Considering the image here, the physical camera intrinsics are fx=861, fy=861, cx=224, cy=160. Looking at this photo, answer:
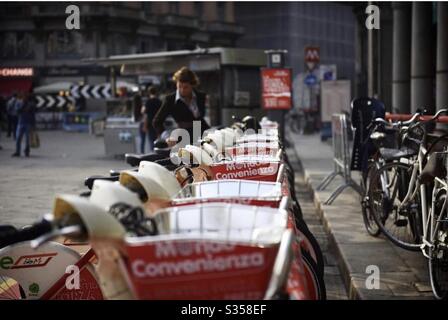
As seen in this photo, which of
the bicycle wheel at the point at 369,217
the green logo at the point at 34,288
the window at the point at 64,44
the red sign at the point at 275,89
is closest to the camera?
the green logo at the point at 34,288

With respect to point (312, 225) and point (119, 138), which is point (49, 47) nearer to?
point (119, 138)

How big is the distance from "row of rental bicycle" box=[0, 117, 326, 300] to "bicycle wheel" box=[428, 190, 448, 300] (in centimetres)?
126

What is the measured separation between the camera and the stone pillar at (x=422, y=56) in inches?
602

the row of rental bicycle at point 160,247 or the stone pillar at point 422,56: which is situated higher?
the stone pillar at point 422,56

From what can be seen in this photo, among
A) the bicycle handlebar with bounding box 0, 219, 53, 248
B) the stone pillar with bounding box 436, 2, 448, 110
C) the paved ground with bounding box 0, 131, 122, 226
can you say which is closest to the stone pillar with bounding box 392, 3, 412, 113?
the stone pillar with bounding box 436, 2, 448, 110

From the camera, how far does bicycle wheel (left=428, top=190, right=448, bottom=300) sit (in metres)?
5.31

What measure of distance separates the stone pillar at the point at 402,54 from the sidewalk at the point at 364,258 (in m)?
8.69

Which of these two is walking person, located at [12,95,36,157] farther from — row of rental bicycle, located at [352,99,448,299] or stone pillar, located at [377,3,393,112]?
row of rental bicycle, located at [352,99,448,299]

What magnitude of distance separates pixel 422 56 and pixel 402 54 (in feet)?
11.9

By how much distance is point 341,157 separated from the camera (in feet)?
37.3

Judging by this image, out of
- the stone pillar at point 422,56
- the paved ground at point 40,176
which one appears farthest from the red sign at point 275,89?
the stone pillar at point 422,56

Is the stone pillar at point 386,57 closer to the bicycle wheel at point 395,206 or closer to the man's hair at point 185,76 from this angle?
the man's hair at point 185,76

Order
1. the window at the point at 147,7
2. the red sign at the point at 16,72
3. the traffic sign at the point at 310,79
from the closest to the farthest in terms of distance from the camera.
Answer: the traffic sign at the point at 310,79 < the red sign at the point at 16,72 < the window at the point at 147,7
